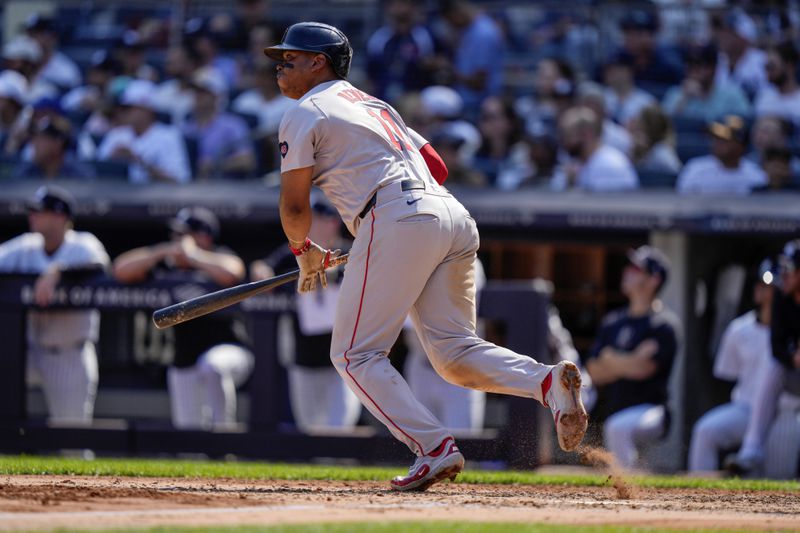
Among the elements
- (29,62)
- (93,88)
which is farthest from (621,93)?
(29,62)

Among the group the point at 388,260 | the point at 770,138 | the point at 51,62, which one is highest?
the point at 51,62

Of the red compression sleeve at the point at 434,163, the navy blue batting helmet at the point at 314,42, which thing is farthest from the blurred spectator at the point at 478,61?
the navy blue batting helmet at the point at 314,42

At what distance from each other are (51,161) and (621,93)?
16.1 ft

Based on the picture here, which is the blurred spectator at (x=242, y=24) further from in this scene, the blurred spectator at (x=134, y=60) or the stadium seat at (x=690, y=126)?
the stadium seat at (x=690, y=126)

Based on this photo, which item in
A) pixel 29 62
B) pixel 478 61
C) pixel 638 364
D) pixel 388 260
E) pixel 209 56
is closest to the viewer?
pixel 388 260

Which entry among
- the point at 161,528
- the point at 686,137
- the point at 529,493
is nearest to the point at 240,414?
the point at 686,137

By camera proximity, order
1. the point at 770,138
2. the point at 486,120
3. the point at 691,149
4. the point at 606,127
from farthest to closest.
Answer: the point at 486,120 < the point at 606,127 < the point at 691,149 < the point at 770,138

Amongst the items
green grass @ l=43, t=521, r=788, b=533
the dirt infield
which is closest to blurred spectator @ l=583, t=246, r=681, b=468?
the dirt infield

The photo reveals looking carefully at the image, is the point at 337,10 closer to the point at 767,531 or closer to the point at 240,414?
the point at 240,414

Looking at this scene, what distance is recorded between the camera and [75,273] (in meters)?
9.37

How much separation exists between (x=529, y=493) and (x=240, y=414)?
524cm

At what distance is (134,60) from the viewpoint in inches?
535

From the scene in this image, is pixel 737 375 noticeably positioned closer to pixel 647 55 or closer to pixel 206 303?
→ pixel 647 55

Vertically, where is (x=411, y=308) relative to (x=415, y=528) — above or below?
above
